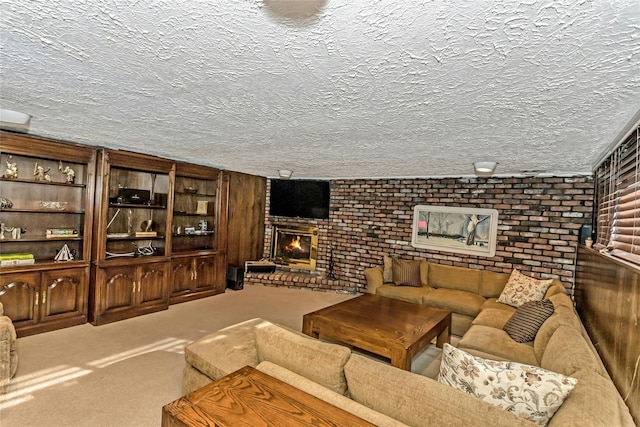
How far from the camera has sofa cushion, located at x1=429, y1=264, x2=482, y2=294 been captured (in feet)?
14.7

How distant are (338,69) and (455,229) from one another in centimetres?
411

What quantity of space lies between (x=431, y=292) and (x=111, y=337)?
3.89 m

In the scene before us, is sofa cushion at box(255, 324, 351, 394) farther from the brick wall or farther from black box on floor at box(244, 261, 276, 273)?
black box on floor at box(244, 261, 276, 273)

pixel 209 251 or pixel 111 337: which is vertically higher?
pixel 209 251

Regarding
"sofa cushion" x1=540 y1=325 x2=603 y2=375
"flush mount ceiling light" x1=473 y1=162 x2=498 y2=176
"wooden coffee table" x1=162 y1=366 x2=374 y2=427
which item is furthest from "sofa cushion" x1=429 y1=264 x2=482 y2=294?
"wooden coffee table" x1=162 y1=366 x2=374 y2=427

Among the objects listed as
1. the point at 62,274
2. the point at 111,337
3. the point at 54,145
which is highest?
the point at 54,145

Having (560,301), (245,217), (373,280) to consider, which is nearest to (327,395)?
(560,301)

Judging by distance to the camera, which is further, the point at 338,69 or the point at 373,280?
the point at 373,280

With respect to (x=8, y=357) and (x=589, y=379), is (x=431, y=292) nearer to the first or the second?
(x=589, y=379)

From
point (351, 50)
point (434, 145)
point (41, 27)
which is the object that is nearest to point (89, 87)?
point (41, 27)

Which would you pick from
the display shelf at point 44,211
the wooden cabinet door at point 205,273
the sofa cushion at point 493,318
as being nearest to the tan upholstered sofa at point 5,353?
the display shelf at point 44,211

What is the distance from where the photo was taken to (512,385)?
1.33m

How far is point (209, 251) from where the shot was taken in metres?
5.08

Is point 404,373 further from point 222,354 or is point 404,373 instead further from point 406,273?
point 406,273
